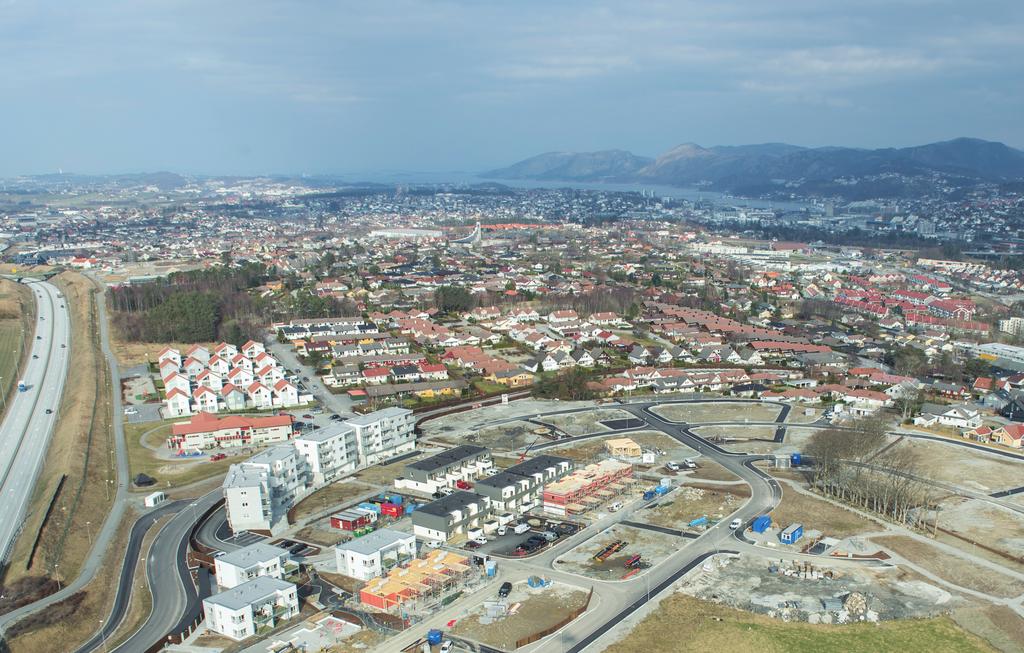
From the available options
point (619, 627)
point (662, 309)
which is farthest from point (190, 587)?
point (662, 309)

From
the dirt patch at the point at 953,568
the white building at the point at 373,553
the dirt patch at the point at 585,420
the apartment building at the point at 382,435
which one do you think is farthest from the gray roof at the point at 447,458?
the dirt patch at the point at 953,568

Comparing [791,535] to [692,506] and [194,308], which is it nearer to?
[692,506]

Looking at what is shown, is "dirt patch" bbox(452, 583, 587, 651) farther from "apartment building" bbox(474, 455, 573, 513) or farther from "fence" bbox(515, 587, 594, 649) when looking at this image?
"apartment building" bbox(474, 455, 573, 513)

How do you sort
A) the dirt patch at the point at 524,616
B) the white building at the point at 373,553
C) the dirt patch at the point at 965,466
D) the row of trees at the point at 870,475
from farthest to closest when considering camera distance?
the dirt patch at the point at 965,466
the row of trees at the point at 870,475
the white building at the point at 373,553
the dirt patch at the point at 524,616

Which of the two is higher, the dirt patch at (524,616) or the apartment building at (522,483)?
the apartment building at (522,483)

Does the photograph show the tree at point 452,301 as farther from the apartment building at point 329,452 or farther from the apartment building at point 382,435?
the apartment building at point 329,452

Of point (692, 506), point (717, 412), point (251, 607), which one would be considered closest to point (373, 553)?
point (251, 607)


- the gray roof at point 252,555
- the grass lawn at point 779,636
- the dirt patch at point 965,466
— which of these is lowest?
the dirt patch at point 965,466
